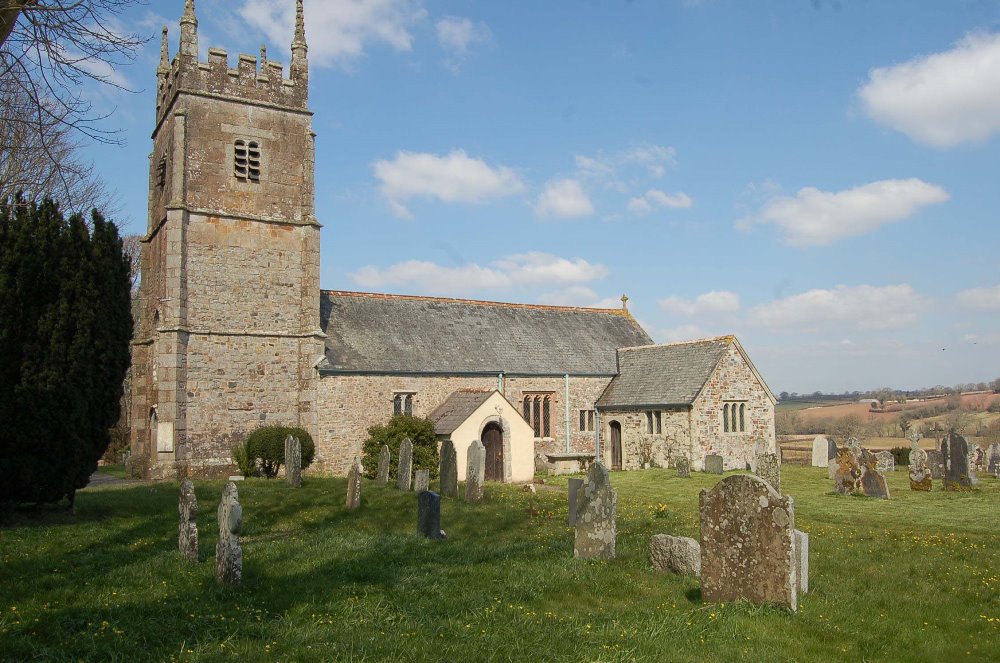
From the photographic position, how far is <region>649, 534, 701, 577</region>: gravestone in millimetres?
9391

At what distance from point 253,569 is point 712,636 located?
236 inches

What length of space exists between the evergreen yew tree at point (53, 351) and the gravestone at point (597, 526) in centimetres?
996

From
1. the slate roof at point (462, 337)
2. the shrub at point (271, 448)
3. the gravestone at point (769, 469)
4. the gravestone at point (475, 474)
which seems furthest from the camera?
the slate roof at point (462, 337)

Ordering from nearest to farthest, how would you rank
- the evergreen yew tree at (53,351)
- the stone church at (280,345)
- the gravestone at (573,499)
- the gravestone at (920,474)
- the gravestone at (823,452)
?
1. the evergreen yew tree at (53,351)
2. the gravestone at (573,499)
3. the gravestone at (920,474)
4. the stone church at (280,345)
5. the gravestone at (823,452)

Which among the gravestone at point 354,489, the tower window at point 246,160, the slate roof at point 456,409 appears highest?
the tower window at point 246,160

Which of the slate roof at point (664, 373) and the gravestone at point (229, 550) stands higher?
the slate roof at point (664, 373)

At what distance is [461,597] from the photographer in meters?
8.05

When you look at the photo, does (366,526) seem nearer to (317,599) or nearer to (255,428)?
(317,599)

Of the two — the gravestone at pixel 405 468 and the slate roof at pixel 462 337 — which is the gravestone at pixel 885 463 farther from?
the gravestone at pixel 405 468

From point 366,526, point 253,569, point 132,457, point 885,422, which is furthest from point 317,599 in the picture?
point 885,422

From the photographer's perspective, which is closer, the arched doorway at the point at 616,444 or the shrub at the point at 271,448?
the shrub at the point at 271,448

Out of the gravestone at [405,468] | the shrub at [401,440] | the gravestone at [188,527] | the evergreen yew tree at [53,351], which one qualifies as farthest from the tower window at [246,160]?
the gravestone at [188,527]

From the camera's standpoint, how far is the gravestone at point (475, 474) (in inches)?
701

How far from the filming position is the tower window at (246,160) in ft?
82.0
